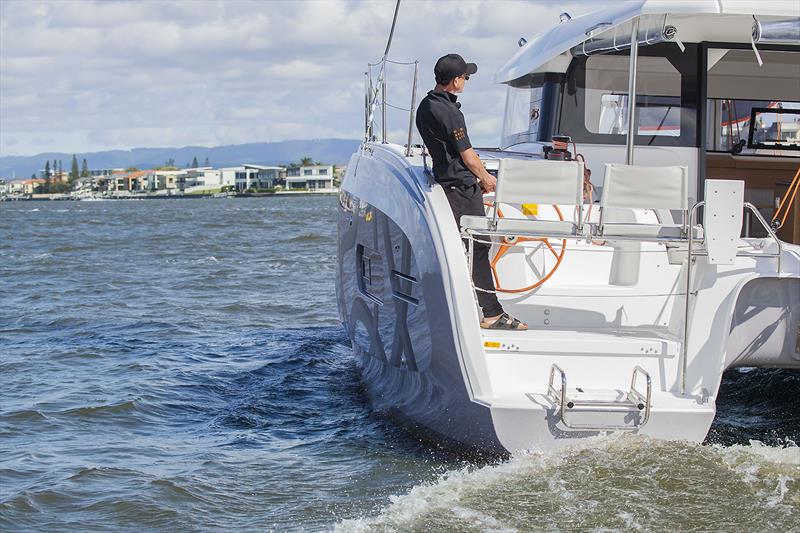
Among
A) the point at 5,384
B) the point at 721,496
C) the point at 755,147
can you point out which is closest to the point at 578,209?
the point at 721,496

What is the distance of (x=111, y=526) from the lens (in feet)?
15.8

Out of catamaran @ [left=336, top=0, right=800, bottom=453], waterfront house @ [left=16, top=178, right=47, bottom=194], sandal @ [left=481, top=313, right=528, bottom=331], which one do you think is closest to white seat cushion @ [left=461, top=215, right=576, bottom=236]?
catamaran @ [left=336, top=0, right=800, bottom=453]

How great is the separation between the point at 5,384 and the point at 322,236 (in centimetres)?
2115

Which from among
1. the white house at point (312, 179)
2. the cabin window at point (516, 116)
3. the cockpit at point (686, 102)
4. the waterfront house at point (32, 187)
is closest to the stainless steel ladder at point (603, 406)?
the cockpit at point (686, 102)

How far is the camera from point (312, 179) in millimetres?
138250

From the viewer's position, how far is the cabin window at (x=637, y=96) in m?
6.79

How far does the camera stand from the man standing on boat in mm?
5305

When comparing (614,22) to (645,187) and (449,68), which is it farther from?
(645,187)

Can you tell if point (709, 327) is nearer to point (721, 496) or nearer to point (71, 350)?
point (721, 496)

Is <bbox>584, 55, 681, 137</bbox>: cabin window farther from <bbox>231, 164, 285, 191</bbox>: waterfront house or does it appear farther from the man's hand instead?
<bbox>231, 164, 285, 191</bbox>: waterfront house

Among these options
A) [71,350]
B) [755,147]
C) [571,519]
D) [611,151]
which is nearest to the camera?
[571,519]

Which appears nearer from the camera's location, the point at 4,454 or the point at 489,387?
the point at 489,387

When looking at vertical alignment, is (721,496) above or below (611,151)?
below

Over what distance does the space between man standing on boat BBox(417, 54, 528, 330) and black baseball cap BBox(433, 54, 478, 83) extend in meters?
0.15
